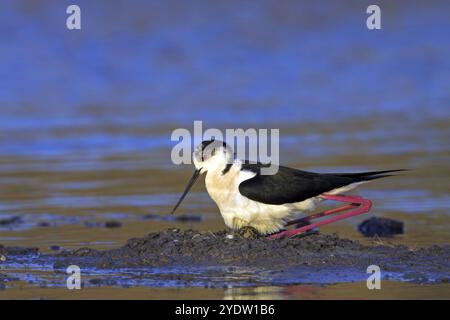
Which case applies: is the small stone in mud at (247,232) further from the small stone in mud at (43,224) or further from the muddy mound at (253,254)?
the small stone in mud at (43,224)

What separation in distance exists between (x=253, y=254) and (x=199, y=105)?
10398 mm

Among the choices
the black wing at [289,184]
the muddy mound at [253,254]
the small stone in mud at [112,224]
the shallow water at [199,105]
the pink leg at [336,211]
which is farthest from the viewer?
the shallow water at [199,105]

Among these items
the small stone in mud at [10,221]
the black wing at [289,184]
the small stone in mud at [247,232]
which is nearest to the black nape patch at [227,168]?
the black wing at [289,184]

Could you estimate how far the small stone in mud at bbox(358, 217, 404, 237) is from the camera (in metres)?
11.1

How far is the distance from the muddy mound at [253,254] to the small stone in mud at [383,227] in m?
1.22

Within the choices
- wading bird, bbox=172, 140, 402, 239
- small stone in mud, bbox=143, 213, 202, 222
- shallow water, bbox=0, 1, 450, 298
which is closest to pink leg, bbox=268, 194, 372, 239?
wading bird, bbox=172, 140, 402, 239

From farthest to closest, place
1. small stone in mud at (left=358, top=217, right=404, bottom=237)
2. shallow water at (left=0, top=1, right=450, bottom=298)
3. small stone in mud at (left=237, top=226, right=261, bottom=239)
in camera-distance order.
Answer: shallow water at (left=0, top=1, right=450, bottom=298) < small stone in mud at (left=358, top=217, right=404, bottom=237) < small stone in mud at (left=237, top=226, right=261, bottom=239)

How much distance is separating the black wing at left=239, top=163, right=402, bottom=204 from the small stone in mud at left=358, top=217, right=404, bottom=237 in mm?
1162

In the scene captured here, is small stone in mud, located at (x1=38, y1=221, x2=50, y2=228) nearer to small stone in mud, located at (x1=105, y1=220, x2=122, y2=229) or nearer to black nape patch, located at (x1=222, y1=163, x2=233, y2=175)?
small stone in mud, located at (x1=105, y1=220, x2=122, y2=229)

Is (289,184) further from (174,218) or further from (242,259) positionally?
(174,218)

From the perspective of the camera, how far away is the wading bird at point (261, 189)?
32.2ft
